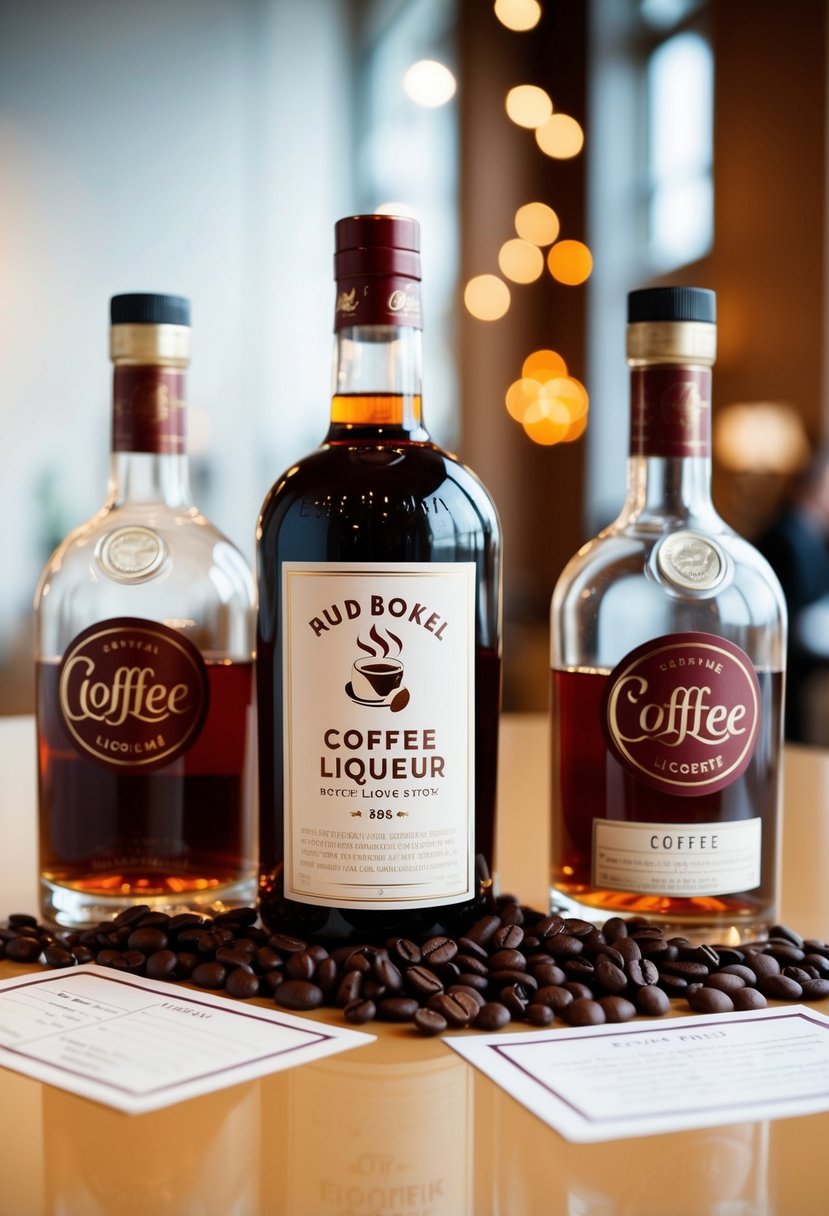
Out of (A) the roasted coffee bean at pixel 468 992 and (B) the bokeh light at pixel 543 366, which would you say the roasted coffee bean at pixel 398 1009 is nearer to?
(A) the roasted coffee bean at pixel 468 992

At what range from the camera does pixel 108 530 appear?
964mm

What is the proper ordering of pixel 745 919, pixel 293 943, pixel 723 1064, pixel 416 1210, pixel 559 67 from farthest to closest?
1. pixel 559 67
2. pixel 745 919
3. pixel 293 943
4. pixel 723 1064
5. pixel 416 1210

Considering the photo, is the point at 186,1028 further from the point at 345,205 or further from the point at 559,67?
the point at 559,67

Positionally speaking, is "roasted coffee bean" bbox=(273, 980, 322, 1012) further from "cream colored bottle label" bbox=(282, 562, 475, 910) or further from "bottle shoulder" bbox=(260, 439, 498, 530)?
"bottle shoulder" bbox=(260, 439, 498, 530)

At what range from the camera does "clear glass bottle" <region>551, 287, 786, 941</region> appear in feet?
2.86

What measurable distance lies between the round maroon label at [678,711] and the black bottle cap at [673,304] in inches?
8.6

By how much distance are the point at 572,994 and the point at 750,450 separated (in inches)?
217

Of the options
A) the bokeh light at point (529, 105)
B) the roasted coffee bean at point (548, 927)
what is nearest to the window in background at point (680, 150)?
the bokeh light at point (529, 105)

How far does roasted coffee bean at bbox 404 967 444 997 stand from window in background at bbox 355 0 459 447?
601 cm

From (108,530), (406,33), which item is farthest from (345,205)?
(108,530)

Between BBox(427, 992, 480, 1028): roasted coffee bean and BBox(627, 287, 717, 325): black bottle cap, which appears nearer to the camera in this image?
BBox(427, 992, 480, 1028): roasted coffee bean

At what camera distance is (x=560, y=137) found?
7289 mm

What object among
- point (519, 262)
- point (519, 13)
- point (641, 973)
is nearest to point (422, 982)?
point (641, 973)

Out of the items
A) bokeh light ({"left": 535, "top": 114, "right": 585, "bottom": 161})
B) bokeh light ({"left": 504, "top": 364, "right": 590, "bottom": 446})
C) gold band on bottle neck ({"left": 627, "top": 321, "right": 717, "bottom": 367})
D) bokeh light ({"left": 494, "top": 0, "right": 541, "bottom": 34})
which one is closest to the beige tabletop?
gold band on bottle neck ({"left": 627, "top": 321, "right": 717, "bottom": 367})
